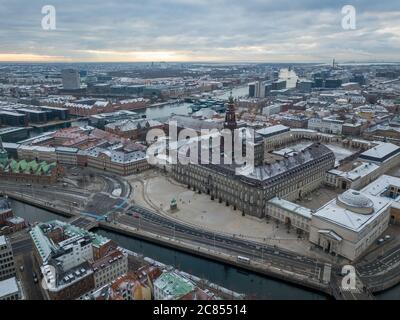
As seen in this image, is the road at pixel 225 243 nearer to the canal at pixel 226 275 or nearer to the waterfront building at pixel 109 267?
the canal at pixel 226 275

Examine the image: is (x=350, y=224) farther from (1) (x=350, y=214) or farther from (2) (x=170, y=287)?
(2) (x=170, y=287)

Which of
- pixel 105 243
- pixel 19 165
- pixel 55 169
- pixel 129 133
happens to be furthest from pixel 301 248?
pixel 129 133

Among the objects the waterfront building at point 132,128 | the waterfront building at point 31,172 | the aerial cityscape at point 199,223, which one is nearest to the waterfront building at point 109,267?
the aerial cityscape at point 199,223

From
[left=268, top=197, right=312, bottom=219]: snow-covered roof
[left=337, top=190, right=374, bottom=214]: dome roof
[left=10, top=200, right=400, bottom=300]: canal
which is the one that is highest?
[left=337, top=190, right=374, bottom=214]: dome roof

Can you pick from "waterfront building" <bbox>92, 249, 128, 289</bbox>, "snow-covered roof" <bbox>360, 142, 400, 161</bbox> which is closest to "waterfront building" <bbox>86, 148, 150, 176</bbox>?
"waterfront building" <bbox>92, 249, 128, 289</bbox>

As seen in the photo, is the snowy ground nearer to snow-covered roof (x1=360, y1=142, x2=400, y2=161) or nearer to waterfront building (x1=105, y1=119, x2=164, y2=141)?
waterfront building (x1=105, y1=119, x2=164, y2=141)
